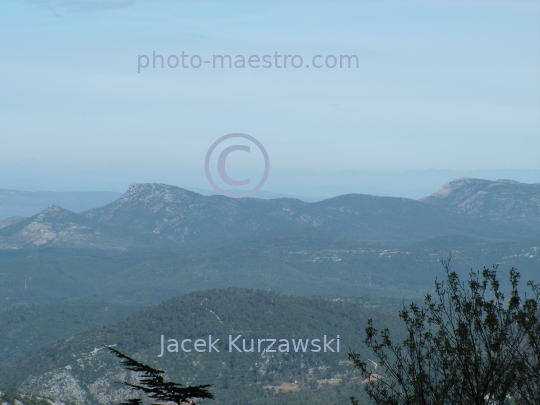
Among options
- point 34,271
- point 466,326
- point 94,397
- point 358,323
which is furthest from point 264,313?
point 34,271

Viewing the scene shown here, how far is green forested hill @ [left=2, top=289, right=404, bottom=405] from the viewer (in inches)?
3187

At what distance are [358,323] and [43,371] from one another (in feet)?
163

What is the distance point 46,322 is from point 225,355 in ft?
176

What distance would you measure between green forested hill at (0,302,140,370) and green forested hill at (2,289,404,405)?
20.8 meters

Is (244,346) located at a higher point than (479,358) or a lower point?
lower

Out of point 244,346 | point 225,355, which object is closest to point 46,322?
point 225,355

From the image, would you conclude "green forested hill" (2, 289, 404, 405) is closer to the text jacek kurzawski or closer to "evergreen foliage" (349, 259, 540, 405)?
the text jacek kurzawski

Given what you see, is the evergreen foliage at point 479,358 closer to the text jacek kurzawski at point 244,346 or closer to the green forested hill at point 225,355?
the green forested hill at point 225,355

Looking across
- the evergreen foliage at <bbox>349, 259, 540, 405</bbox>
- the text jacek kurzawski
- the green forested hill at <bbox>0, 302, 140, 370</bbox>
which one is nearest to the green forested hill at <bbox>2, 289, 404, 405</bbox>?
the text jacek kurzawski

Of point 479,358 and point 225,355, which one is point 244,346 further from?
point 479,358

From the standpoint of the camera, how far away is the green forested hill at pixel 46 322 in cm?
11856

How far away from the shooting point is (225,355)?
93875 mm

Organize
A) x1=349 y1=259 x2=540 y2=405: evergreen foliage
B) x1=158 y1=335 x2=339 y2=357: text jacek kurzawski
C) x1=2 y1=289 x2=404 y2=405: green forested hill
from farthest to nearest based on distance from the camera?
x1=158 y1=335 x2=339 y2=357: text jacek kurzawski, x1=2 y1=289 x2=404 y2=405: green forested hill, x1=349 y1=259 x2=540 y2=405: evergreen foliage

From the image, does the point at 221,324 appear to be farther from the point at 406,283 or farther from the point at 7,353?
the point at 406,283
